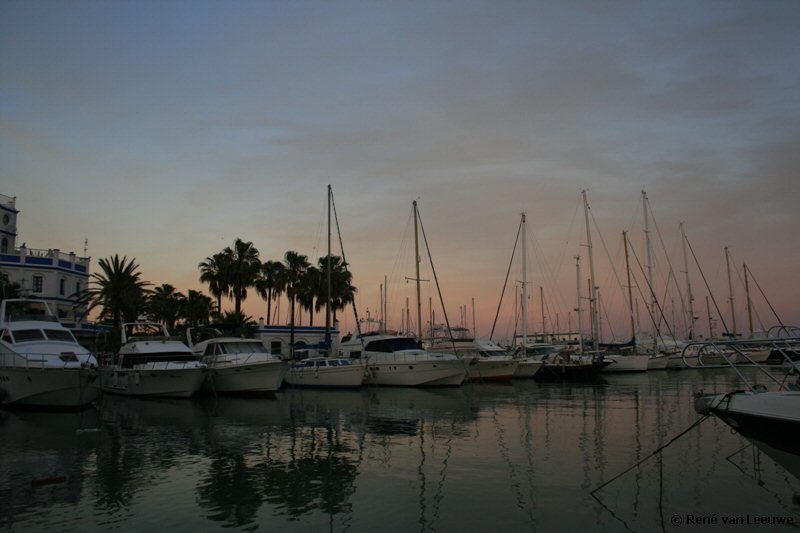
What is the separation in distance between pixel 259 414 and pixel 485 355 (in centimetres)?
2650

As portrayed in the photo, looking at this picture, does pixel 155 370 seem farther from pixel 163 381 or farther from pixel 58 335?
pixel 58 335

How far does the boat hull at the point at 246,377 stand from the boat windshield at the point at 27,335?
8160mm

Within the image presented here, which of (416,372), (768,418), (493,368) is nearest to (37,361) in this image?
(416,372)

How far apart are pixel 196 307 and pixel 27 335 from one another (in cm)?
4555

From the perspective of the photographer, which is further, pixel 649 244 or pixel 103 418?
pixel 649 244

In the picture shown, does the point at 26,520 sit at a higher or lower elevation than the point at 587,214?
lower

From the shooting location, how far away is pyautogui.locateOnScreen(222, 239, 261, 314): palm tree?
5894cm

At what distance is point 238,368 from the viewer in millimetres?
31203

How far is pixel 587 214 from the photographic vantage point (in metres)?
55.5

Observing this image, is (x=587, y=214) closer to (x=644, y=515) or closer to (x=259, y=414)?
(x=259, y=414)

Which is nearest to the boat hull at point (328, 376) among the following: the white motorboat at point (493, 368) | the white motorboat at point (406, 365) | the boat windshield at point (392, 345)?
the white motorboat at point (406, 365)

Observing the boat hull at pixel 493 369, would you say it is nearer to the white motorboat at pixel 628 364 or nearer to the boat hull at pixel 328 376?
the boat hull at pixel 328 376

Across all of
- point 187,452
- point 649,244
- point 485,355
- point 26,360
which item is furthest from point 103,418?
point 649,244

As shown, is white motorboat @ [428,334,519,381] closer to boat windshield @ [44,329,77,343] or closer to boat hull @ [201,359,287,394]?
boat hull @ [201,359,287,394]
